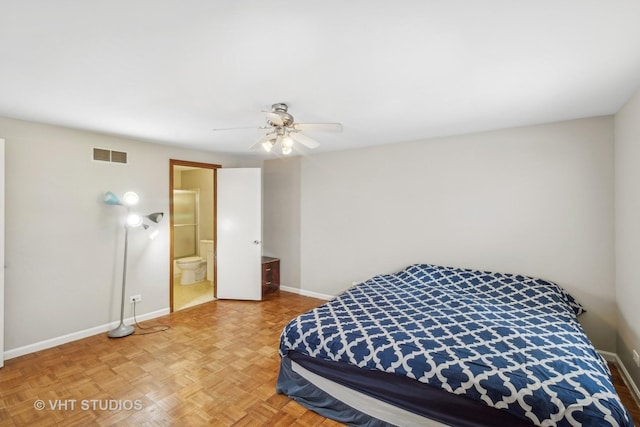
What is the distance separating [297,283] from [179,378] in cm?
258

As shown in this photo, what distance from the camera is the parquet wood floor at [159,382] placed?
6.75ft

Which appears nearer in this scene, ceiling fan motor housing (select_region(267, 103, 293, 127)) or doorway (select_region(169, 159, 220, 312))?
ceiling fan motor housing (select_region(267, 103, 293, 127))

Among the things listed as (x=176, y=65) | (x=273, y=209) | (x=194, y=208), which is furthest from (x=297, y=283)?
(x=176, y=65)

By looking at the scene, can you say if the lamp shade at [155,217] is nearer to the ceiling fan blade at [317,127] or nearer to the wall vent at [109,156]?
the wall vent at [109,156]

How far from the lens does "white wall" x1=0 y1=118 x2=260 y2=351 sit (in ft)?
9.34

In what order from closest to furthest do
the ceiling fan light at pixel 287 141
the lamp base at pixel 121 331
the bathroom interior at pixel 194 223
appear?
the ceiling fan light at pixel 287 141
the lamp base at pixel 121 331
the bathroom interior at pixel 194 223

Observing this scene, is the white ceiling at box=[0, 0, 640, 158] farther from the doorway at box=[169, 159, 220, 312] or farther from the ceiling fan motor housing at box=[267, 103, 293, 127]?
the doorway at box=[169, 159, 220, 312]

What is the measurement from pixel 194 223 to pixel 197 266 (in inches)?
44.1

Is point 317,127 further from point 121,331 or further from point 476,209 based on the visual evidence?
point 121,331

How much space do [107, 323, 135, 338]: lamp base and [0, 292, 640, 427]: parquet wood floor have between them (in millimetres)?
68

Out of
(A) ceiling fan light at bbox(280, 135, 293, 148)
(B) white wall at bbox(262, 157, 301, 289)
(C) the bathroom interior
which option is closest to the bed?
(A) ceiling fan light at bbox(280, 135, 293, 148)

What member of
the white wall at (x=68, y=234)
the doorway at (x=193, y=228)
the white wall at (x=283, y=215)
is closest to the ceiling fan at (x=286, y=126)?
the white wall at (x=68, y=234)

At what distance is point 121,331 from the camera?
3344 mm

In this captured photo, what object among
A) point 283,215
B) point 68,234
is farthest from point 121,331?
point 283,215
